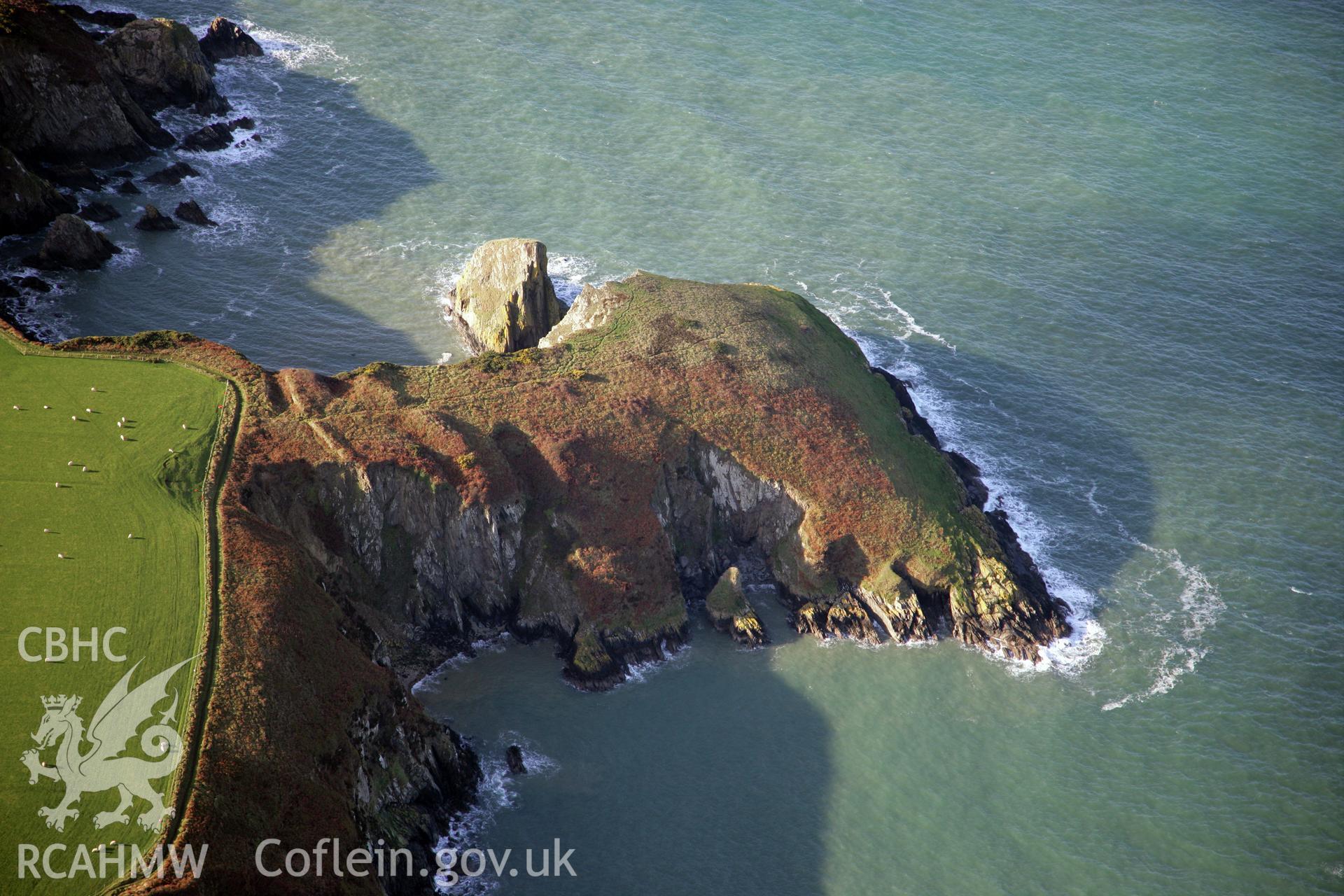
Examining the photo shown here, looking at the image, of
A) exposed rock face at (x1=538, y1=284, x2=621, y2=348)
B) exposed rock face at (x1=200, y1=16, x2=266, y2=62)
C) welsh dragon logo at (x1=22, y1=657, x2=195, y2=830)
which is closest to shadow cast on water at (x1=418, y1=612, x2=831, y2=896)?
welsh dragon logo at (x1=22, y1=657, x2=195, y2=830)

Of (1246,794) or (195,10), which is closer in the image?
(1246,794)

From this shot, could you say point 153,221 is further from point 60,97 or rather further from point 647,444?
point 647,444

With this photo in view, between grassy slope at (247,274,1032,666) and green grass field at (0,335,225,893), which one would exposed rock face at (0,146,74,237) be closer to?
green grass field at (0,335,225,893)

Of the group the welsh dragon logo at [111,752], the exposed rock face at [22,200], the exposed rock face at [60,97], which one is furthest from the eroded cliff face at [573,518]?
the exposed rock face at [60,97]

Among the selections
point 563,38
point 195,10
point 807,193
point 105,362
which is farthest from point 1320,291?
point 195,10

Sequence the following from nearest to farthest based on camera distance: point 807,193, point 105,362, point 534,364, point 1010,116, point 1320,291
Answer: point 105,362 → point 534,364 → point 1320,291 → point 807,193 → point 1010,116

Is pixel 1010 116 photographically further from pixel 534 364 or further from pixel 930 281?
pixel 534 364
